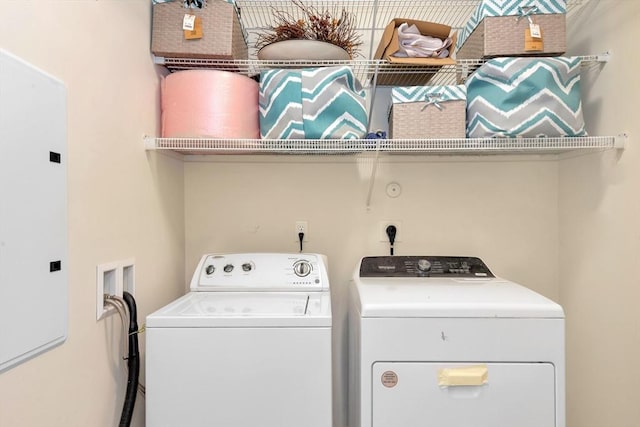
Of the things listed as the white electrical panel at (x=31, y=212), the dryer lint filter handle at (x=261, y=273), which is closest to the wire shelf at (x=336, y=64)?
the white electrical panel at (x=31, y=212)

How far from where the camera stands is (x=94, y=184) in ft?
3.87

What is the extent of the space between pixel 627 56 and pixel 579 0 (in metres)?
0.44

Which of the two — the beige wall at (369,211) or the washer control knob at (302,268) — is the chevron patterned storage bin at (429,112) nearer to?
the beige wall at (369,211)

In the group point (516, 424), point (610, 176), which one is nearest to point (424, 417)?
point (516, 424)

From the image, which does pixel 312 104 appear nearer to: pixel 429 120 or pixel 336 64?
pixel 336 64

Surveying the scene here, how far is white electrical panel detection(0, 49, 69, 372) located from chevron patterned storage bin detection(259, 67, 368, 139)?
74 cm

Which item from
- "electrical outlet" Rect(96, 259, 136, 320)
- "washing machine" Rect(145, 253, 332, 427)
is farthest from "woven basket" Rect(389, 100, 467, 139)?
"electrical outlet" Rect(96, 259, 136, 320)

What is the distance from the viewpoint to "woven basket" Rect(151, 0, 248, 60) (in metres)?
1.54

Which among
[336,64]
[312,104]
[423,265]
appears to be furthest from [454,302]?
[336,64]

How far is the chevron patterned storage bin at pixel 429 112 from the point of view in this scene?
1545 mm

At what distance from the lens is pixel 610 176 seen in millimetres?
1551

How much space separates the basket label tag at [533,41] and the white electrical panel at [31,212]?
164cm

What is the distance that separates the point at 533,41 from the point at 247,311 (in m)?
1.53

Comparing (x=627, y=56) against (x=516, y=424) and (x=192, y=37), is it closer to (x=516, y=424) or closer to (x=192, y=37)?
(x=516, y=424)
